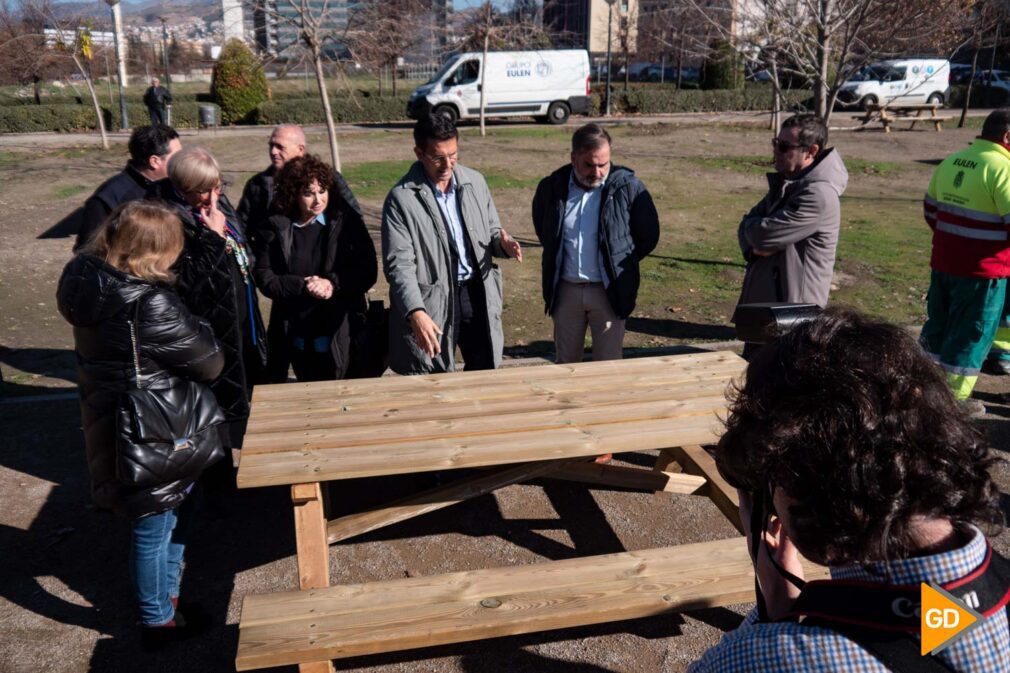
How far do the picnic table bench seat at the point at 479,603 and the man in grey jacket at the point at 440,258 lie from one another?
1.30 meters

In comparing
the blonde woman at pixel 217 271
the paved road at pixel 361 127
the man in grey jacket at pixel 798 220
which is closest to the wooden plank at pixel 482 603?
the blonde woman at pixel 217 271

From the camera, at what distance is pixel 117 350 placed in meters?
2.74

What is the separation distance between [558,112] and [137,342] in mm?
24735

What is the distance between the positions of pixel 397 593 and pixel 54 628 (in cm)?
146

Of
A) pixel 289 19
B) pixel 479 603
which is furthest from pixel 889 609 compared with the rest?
pixel 289 19

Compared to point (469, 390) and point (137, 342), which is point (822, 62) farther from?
→ point (137, 342)

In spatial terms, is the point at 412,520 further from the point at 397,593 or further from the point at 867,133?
the point at 867,133

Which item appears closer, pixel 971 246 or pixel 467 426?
pixel 467 426

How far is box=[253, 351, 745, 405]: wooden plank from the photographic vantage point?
11.3 ft

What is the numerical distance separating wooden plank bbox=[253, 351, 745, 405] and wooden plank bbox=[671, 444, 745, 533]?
0.41 metres

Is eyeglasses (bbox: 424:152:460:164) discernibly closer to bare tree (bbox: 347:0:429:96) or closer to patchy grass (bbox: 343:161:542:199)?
bare tree (bbox: 347:0:429:96)

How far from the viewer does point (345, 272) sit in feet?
13.6

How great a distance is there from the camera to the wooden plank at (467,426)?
295 centimetres

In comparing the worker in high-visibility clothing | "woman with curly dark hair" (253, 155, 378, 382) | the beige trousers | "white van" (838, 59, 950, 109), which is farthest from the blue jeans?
"white van" (838, 59, 950, 109)
